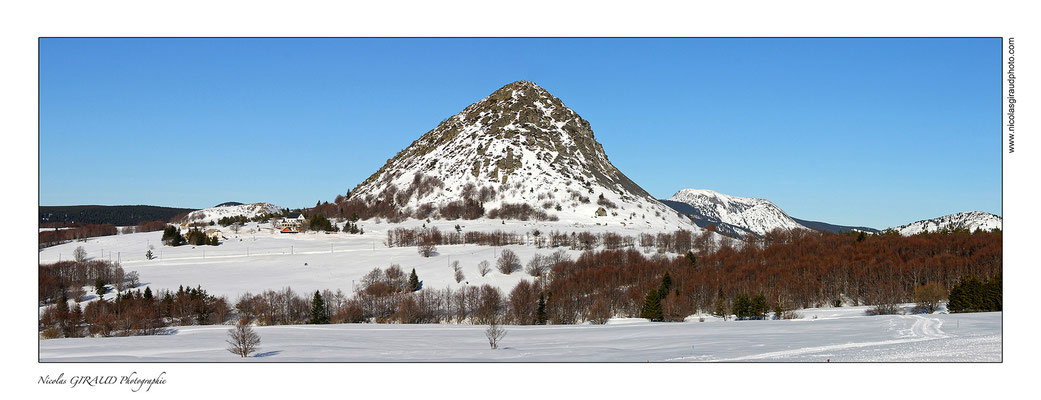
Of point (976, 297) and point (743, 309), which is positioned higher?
point (976, 297)

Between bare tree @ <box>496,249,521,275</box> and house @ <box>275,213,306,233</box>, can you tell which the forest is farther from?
house @ <box>275,213,306,233</box>

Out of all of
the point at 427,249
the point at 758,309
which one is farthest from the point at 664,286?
the point at 427,249

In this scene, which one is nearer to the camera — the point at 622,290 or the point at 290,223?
the point at 622,290

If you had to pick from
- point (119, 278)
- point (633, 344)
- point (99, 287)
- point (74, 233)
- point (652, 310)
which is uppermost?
point (74, 233)

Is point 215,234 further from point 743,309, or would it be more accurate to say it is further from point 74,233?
point 743,309

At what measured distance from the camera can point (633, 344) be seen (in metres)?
44.8

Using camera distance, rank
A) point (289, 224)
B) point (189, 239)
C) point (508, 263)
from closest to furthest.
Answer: point (508, 263)
point (189, 239)
point (289, 224)

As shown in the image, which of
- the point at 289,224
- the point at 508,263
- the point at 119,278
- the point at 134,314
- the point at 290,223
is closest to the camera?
the point at 134,314

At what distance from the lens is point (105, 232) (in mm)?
162875

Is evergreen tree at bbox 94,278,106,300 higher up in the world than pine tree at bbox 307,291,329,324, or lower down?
higher up

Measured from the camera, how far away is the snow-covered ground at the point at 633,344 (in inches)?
1325

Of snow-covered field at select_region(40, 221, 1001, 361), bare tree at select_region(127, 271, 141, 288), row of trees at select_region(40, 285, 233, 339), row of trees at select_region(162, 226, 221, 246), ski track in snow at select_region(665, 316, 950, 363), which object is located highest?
row of trees at select_region(162, 226, 221, 246)

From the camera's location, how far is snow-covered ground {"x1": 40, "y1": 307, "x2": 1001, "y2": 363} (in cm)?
3366

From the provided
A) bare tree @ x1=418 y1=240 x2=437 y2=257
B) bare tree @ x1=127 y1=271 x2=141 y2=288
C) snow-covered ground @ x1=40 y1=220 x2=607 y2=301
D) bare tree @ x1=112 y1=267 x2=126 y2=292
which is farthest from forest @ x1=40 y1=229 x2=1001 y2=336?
bare tree @ x1=418 y1=240 x2=437 y2=257
